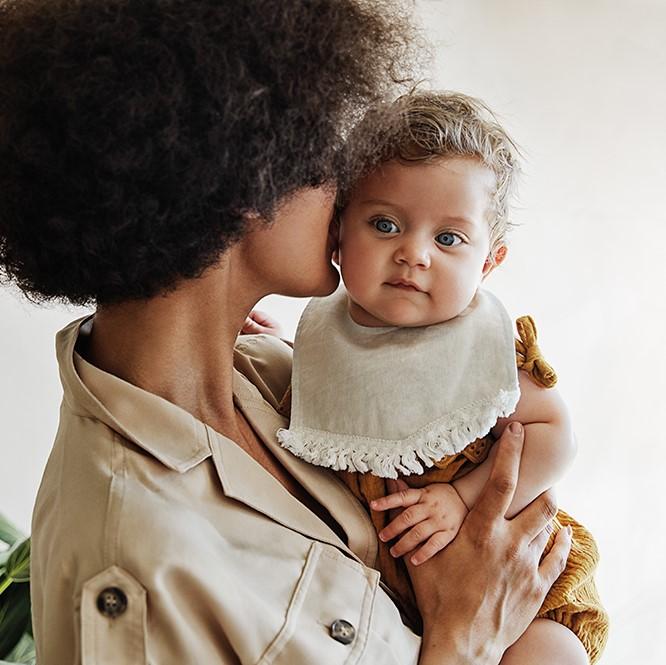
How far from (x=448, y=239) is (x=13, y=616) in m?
1.11

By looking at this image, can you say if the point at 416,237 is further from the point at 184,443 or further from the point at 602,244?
the point at 602,244

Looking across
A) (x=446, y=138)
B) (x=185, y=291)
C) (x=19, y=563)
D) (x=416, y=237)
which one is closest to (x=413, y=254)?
(x=416, y=237)

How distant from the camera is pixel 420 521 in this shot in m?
1.31

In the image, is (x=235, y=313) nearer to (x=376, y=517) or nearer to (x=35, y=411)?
(x=376, y=517)

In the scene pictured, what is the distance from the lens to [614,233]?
10.5 ft

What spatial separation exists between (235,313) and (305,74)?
316mm

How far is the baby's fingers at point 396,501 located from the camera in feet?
4.27

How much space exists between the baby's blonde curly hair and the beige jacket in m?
0.39

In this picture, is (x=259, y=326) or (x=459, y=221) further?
(x=259, y=326)

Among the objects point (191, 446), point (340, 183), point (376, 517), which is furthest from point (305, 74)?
point (376, 517)

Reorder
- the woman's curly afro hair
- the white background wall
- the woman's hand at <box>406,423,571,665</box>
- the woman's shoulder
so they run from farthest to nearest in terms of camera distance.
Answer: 1. the white background wall
2. the woman's shoulder
3. the woman's hand at <box>406,423,571,665</box>
4. the woman's curly afro hair

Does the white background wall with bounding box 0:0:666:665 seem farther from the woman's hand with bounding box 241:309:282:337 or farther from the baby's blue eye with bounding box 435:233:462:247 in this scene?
the baby's blue eye with bounding box 435:233:462:247

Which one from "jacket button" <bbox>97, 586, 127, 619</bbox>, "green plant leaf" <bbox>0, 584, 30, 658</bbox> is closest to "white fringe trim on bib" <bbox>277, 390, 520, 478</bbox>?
"jacket button" <bbox>97, 586, 127, 619</bbox>

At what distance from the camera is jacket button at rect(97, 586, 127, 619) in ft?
3.35
